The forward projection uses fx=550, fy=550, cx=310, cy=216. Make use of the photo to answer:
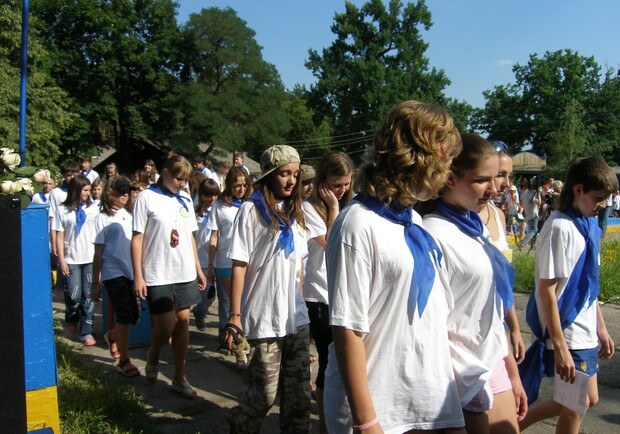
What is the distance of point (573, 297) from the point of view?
3.04m

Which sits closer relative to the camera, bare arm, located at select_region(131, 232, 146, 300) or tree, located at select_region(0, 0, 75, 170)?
bare arm, located at select_region(131, 232, 146, 300)

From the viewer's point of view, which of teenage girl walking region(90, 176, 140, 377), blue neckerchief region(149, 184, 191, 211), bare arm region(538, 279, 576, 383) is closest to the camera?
bare arm region(538, 279, 576, 383)

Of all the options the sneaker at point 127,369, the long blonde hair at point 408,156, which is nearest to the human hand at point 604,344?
the long blonde hair at point 408,156

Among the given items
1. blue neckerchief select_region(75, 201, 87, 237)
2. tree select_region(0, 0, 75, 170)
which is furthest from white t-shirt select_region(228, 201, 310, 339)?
tree select_region(0, 0, 75, 170)

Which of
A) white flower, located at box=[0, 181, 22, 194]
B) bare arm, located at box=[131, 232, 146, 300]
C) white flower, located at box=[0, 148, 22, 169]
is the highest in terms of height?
white flower, located at box=[0, 148, 22, 169]

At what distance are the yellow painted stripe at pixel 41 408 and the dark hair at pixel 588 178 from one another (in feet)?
9.80

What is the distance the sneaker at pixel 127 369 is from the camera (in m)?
4.89

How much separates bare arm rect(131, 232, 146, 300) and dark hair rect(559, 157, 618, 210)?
10.1 feet

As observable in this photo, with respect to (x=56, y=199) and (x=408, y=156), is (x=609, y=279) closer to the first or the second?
(x=408, y=156)

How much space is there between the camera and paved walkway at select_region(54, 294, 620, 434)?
3912mm

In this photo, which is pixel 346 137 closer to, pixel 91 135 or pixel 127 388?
pixel 91 135

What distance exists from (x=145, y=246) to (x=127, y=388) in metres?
1.16

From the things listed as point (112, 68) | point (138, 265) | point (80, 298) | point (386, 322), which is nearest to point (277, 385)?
point (386, 322)

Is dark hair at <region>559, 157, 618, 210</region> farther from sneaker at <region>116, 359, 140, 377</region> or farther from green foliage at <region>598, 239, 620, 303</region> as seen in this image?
green foliage at <region>598, 239, 620, 303</region>
